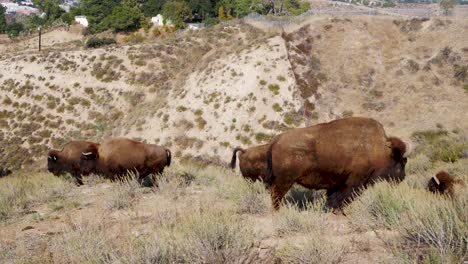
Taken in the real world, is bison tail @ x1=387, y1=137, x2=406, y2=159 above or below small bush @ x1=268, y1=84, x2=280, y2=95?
above

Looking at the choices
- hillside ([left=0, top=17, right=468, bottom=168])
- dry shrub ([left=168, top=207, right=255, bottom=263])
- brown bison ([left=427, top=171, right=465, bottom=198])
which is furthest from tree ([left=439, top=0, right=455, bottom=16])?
dry shrub ([left=168, top=207, right=255, bottom=263])

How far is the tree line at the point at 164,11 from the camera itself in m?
98.2

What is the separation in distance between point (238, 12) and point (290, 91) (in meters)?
75.2

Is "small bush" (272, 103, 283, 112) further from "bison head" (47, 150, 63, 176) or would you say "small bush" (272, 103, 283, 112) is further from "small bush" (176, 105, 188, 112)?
"bison head" (47, 150, 63, 176)

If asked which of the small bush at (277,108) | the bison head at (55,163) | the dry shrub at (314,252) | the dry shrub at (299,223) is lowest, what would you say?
the small bush at (277,108)

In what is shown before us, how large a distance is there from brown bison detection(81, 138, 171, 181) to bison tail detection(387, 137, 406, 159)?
8.48 m

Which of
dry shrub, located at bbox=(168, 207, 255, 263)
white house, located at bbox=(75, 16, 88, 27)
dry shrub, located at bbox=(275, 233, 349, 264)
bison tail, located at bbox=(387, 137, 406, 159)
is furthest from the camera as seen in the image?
white house, located at bbox=(75, 16, 88, 27)

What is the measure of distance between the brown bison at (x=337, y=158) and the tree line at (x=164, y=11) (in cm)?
9135

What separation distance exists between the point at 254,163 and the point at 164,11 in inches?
3857

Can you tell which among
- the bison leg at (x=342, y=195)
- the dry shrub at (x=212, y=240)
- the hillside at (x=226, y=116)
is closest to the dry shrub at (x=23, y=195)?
the hillside at (x=226, y=116)

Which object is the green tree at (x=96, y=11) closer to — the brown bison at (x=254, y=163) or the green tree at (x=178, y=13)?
the green tree at (x=178, y=13)

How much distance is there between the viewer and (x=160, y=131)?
124ft

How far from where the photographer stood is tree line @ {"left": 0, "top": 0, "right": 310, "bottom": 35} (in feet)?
322

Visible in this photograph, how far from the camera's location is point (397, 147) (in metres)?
8.34
